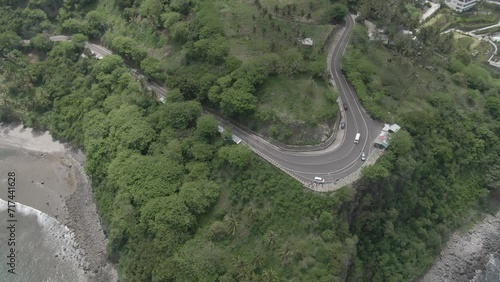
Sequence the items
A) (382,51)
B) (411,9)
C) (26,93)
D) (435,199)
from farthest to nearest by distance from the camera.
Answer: (411,9), (26,93), (382,51), (435,199)

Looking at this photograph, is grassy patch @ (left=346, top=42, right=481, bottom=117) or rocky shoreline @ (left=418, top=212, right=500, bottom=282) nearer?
rocky shoreline @ (left=418, top=212, right=500, bottom=282)

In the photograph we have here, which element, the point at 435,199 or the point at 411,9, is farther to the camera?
the point at 411,9

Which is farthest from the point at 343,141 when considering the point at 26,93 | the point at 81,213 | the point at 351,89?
the point at 26,93

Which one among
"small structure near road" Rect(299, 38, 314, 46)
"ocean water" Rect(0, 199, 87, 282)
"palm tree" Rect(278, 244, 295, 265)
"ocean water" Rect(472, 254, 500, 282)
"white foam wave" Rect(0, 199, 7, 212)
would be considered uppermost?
"small structure near road" Rect(299, 38, 314, 46)

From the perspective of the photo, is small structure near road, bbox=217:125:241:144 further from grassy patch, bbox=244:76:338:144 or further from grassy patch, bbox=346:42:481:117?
grassy patch, bbox=346:42:481:117

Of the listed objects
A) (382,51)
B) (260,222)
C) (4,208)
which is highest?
(382,51)

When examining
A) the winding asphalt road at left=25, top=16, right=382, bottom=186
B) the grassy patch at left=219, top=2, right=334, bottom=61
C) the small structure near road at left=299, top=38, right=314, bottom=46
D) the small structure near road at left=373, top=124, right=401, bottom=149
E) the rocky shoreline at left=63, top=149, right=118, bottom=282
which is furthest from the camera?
the small structure near road at left=299, top=38, right=314, bottom=46

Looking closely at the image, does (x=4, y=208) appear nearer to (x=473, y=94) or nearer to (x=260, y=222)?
(x=260, y=222)

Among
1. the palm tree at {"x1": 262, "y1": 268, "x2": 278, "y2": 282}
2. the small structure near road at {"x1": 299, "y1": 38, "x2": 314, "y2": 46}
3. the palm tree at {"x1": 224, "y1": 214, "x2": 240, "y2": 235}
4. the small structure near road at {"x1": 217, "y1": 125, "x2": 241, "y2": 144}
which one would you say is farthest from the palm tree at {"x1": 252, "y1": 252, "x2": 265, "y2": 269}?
the small structure near road at {"x1": 299, "y1": 38, "x2": 314, "y2": 46}
